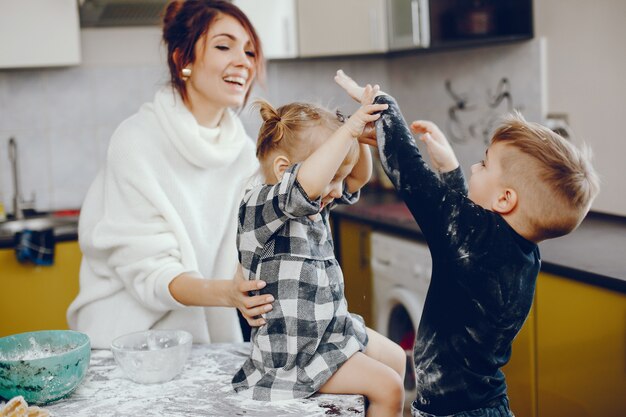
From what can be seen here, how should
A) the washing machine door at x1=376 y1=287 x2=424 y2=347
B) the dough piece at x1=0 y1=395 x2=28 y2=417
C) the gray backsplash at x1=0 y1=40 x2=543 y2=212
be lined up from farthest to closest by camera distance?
1. the gray backsplash at x1=0 y1=40 x2=543 y2=212
2. the washing machine door at x1=376 y1=287 x2=424 y2=347
3. the dough piece at x1=0 y1=395 x2=28 y2=417

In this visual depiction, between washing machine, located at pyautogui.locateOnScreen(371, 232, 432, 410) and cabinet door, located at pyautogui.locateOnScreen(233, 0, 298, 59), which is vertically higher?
cabinet door, located at pyautogui.locateOnScreen(233, 0, 298, 59)

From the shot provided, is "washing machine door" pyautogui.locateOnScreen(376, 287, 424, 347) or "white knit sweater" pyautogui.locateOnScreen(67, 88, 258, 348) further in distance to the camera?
"washing machine door" pyautogui.locateOnScreen(376, 287, 424, 347)

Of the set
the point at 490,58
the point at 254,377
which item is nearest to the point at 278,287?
the point at 254,377

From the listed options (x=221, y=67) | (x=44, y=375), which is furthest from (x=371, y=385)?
(x=221, y=67)

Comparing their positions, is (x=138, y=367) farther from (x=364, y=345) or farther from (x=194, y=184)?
(x=194, y=184)

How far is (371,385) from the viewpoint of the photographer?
128 centimetres

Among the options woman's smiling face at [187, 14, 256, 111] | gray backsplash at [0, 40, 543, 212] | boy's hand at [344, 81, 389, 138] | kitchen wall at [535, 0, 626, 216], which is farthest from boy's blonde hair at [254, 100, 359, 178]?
gray backsplash at [0, 40, 543, 212]

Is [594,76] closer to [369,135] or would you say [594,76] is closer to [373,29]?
[373,29]

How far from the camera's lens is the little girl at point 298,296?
4.20 ft

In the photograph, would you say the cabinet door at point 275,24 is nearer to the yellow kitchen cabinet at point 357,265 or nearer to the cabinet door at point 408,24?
the cabinet door at point 408,24

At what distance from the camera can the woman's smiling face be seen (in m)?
1.82

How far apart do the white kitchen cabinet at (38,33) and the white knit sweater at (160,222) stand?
4.86ft

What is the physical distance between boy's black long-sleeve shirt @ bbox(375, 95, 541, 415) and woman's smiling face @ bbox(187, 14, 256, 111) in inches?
27.2

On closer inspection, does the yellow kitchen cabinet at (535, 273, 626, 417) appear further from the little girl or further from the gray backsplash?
the gray backsplash
